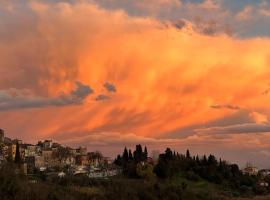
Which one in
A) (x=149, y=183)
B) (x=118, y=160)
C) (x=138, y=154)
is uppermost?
(x=138, y=154)

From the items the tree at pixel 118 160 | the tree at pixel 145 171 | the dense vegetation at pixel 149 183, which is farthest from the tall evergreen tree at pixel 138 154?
the tree at pixel 145 171

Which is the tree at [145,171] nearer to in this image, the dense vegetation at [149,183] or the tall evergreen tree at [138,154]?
the dense vegetation at [149,183]

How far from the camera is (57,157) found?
12875cm

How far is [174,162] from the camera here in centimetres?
10450

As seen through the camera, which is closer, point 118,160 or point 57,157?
point 118,160

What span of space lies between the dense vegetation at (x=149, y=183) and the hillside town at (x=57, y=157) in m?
7.00

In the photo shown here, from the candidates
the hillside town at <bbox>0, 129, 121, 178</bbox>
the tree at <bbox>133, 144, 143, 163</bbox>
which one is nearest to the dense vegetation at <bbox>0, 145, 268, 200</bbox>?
the tree at <bbox>133, 144, 143, 163</bbox>

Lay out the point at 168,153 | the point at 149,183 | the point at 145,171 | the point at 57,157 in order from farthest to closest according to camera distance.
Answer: the point at 57,157, the point at 168,153, the point at 145,171, the point at 149,183

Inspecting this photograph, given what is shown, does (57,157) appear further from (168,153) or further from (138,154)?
(168,153)

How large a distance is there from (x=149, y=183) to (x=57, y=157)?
173 ft

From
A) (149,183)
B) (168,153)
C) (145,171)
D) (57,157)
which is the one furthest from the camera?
(57,157)

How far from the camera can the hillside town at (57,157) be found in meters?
107

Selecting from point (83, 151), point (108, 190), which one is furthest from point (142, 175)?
point (83, 151)

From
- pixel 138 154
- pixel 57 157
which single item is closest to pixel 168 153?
pixel 138 154
